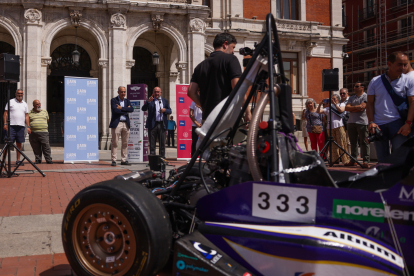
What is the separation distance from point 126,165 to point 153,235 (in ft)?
28.9

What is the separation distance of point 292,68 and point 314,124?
16015mm

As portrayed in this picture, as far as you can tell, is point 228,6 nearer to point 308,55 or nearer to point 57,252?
point 308,55

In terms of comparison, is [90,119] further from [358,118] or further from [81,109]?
[358,118]

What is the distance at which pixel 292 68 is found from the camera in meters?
25.4

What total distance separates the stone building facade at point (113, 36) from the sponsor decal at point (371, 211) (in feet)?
53.8

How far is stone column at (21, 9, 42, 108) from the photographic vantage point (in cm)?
1630

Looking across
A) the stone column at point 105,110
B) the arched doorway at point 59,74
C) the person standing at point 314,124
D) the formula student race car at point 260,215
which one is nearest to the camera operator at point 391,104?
the formula student race car at point 260,215

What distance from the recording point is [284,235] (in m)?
1.95

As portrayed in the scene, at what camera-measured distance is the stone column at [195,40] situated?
18.3m

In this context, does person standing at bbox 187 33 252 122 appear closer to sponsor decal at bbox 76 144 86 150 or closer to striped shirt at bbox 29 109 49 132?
sponsor decal at bbox 76 144 86 150

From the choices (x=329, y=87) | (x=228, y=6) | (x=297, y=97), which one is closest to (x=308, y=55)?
(x=297, y=97)

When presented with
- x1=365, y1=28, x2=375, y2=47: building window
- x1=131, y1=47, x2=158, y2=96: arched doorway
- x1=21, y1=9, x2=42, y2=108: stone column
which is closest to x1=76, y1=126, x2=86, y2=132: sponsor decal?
x1=21, y1=9, x2=42, y2=108: stone column

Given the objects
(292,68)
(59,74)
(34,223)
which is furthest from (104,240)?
(292,68)

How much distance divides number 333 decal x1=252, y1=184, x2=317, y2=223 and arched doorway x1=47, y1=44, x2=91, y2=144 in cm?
2011
